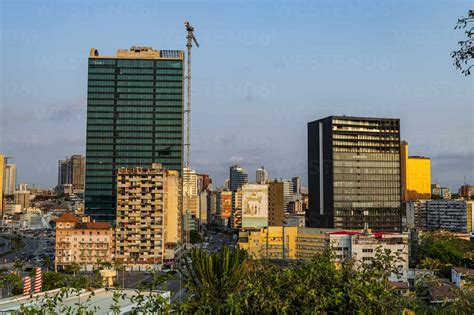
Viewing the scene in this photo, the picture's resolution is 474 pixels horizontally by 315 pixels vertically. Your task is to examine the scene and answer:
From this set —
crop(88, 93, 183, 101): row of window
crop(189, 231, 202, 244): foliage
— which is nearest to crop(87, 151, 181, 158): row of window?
crop(88, 93, 183, 101): row of window

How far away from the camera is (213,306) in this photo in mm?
9430

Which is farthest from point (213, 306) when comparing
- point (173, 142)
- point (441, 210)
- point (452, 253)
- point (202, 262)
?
point (441, 210)

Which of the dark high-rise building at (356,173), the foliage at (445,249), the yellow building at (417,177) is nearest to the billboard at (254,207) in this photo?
the dark high-rise building at (356,173)

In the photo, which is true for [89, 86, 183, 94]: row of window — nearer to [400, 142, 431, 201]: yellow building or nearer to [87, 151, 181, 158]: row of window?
[87, 151, 181, 158]: row of window

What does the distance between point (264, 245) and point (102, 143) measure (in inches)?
1965

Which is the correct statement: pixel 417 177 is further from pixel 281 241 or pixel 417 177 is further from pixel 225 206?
pixel 281 241

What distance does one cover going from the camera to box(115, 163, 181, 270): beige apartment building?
7662 centimetres

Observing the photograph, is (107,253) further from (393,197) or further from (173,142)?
(393,197)

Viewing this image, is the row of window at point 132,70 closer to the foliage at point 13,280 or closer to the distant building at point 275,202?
the distant building at point 275,202

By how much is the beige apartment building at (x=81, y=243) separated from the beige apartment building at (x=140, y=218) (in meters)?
2.14

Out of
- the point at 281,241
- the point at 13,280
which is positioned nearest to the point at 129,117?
the point at 281,241

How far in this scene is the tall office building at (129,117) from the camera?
108000mm

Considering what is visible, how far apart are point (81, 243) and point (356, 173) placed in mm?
50472

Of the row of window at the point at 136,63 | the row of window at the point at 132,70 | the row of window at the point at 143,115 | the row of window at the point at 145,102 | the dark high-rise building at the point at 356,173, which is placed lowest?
the dark high-rise building at the point at 356,173
